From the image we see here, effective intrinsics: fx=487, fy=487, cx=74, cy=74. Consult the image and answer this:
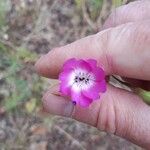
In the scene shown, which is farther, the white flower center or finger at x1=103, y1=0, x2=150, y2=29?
finger at x1=103, y1=0, x2=150, y2=29

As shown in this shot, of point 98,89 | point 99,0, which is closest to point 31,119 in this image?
point 99,0

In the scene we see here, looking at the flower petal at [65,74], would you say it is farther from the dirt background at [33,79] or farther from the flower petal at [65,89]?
the dirt background at [33,79]

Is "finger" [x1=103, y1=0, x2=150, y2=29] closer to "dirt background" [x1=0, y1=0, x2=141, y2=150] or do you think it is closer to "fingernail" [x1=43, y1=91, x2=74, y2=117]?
"fingernail" [x1=43, y1=91, x2=74, y2=117]

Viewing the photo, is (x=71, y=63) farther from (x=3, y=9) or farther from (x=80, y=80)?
(x=3, y=9)

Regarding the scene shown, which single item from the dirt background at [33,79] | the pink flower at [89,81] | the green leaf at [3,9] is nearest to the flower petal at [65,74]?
the pink flower at [89,81]

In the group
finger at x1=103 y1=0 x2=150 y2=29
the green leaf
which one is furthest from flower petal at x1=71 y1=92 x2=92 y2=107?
the green leaf

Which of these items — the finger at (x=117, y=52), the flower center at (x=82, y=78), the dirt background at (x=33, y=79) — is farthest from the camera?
the dirt background at (x=33, y=79)

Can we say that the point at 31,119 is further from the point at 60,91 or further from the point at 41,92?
the point at 60,91
